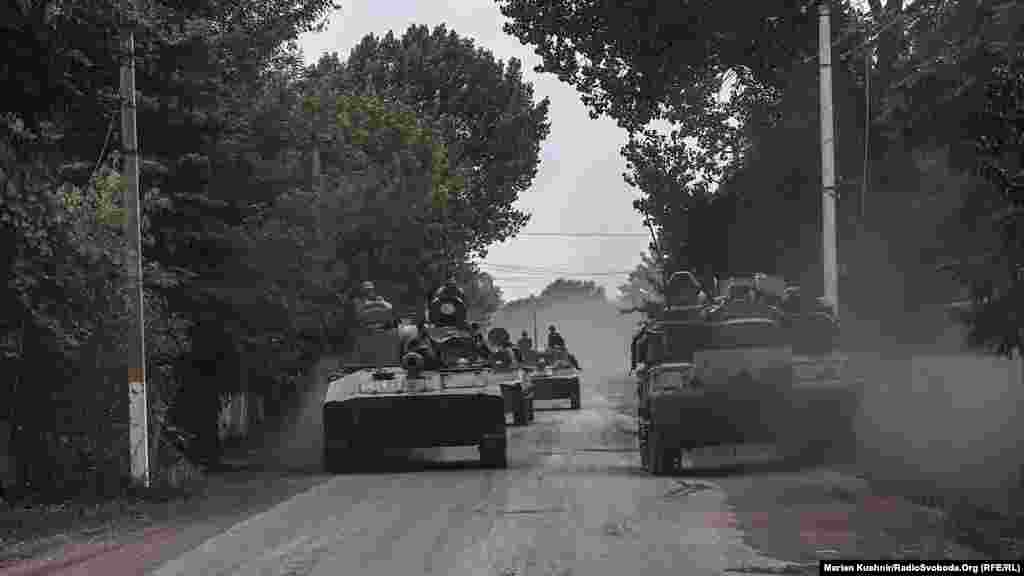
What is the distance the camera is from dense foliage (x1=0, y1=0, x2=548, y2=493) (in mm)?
16828

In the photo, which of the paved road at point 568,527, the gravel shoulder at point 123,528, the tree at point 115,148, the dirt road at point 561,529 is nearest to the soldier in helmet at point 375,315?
the tree at point 115,148

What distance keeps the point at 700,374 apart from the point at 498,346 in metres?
6.46

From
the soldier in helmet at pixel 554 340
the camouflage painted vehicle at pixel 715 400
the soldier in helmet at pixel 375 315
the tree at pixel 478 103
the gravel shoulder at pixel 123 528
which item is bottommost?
the gravel shoulder at pixel 123 528

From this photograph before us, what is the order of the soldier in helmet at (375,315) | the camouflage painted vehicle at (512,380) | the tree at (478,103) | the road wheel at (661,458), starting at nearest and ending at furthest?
the road wheel at (661,458), the camouflage painted vehicle at (512,380), the soldier in helmet at (375,315), the tree at (478,103)

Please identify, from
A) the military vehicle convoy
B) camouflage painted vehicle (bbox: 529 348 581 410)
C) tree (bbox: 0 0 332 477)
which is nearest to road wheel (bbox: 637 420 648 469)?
the military vehicle convoy

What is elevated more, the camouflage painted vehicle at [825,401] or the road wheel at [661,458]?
the camouflage painted vehicle at [825,401]

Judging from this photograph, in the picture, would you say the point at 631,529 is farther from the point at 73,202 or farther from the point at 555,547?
the point at 73,202

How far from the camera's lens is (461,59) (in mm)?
66375

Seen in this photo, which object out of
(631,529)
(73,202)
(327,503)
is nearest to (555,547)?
(631,529)

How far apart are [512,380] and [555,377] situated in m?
22.9

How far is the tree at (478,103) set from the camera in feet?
214

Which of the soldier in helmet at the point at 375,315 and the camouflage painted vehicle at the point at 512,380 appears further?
the soldier in helmet at the point at 375,315

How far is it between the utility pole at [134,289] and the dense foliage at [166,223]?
206mm

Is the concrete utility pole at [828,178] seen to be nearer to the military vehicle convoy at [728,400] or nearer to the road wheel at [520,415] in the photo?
the military vehicle convoy at [728,400]
